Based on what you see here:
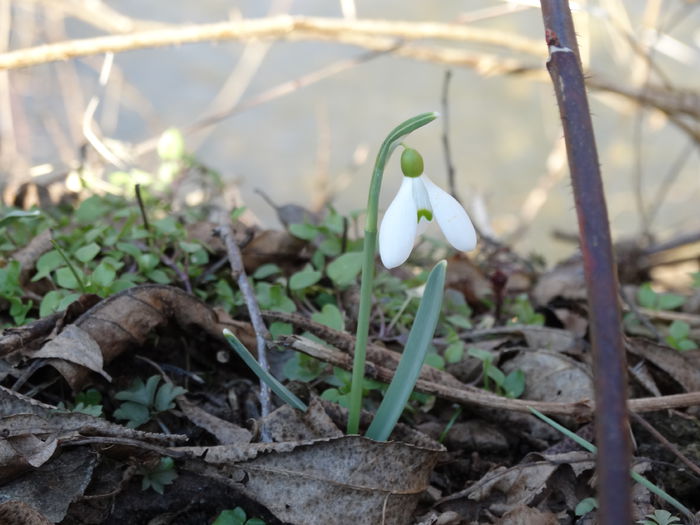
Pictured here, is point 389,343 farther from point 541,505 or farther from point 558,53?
point 558,53

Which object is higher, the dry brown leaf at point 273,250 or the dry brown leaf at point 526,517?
the dry brown leaf at point 273,250

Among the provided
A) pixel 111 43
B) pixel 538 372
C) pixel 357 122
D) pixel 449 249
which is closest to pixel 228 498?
pixel 538 372

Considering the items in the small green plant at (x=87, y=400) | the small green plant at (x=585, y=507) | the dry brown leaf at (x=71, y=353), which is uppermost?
the dry brown leaf at (x=71, y=353)

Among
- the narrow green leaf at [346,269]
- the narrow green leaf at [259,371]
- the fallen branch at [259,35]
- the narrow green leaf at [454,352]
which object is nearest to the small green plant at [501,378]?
the narrow green leaf at [454,352]

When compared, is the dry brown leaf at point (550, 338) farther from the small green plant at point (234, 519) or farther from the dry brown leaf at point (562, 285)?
the small green plant at point (234, 519)

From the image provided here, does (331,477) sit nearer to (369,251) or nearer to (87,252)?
(369,251)

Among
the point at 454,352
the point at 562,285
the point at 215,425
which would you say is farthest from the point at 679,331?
the point at 215,425

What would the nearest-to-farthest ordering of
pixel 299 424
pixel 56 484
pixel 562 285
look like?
pixel 56 484 → pixel 299 424 → pixel 562 285
